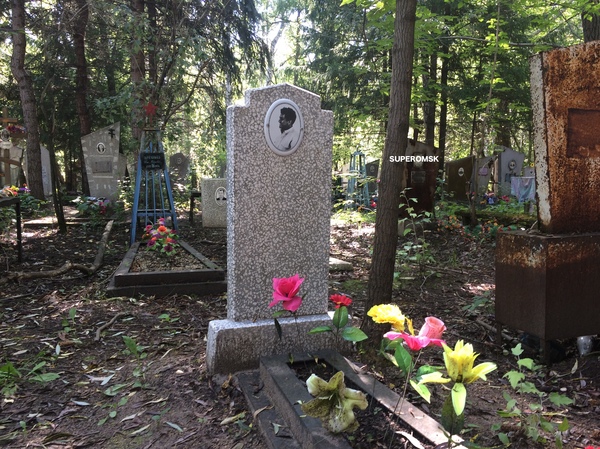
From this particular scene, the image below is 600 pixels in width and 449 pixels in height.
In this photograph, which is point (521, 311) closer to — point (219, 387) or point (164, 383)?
point (219, 387)

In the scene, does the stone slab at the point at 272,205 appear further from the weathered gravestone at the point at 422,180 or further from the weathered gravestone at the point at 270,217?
the weathered gravestone at the point at 422,180

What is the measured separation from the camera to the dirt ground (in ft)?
7.47

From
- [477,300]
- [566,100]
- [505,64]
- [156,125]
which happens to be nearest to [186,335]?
[477,300]

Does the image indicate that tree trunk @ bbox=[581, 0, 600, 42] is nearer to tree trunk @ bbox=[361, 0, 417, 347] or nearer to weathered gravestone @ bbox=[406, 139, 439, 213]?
weathered gravestone @ bbox=[406, 139, 439, 213]

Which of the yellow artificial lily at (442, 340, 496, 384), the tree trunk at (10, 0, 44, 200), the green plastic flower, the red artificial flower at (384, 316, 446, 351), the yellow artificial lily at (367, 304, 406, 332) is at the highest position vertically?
the tree trunk at (10, 0, 44, 200)

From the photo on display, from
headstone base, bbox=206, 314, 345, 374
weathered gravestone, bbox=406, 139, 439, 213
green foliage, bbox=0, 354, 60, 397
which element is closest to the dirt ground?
green foliage, bbox=0, 354, 60, 397

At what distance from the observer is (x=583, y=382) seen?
8.91 feet

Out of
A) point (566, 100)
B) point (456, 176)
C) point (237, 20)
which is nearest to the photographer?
point (566, 100)

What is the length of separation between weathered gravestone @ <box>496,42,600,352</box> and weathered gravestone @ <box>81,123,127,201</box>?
404 inches

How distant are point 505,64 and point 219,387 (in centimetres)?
1331

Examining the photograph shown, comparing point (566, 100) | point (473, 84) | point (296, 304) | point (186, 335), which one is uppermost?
point (473, 84)

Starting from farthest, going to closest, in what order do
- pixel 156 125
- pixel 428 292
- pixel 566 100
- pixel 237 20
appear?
pixel 237 20 → pixel 156 125 → pixel 428 292 → pixel 566 100

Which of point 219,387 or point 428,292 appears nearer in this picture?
point 219,387

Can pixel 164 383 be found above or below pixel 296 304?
below
